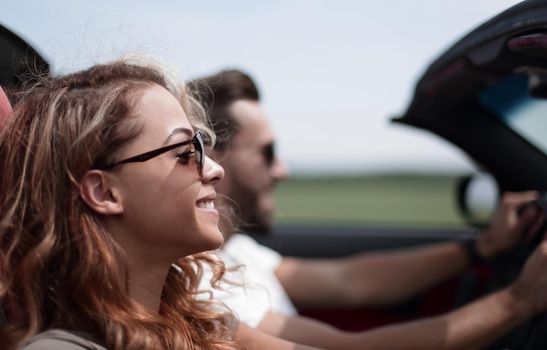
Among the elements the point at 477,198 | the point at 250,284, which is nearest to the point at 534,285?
the point at 250,284

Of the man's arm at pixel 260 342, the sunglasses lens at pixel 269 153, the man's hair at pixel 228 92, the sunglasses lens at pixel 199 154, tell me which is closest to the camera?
the sunglasses lens at pixel 199 154

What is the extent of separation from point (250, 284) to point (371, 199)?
1741 centimetres

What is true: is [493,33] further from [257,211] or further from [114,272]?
[257,211]

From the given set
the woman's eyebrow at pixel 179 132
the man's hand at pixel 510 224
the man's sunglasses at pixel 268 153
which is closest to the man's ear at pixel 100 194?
the woman's eyebrow at pixel 179 132

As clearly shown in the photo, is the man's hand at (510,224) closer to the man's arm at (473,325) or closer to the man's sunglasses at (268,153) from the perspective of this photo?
the man's arm at (473,325)

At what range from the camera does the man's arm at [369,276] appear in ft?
9.64

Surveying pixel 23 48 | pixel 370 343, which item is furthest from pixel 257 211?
pixel 23 48

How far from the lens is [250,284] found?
215 centimetres

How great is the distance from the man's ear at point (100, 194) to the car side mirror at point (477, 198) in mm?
1571

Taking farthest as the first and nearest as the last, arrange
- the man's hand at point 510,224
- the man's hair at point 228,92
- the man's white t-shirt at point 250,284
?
the man's hair at point 228,92 < the man's hand at point 510,224 < the man's white t-shirt at point 250,284

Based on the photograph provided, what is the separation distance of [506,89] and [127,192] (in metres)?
1.21

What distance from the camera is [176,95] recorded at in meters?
1.77

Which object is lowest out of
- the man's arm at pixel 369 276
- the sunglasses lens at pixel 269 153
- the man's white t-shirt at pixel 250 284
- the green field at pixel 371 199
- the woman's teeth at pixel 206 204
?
the green field at pixel 371 199

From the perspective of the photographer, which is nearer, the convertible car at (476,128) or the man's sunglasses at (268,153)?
the convertible car at (476,128)
